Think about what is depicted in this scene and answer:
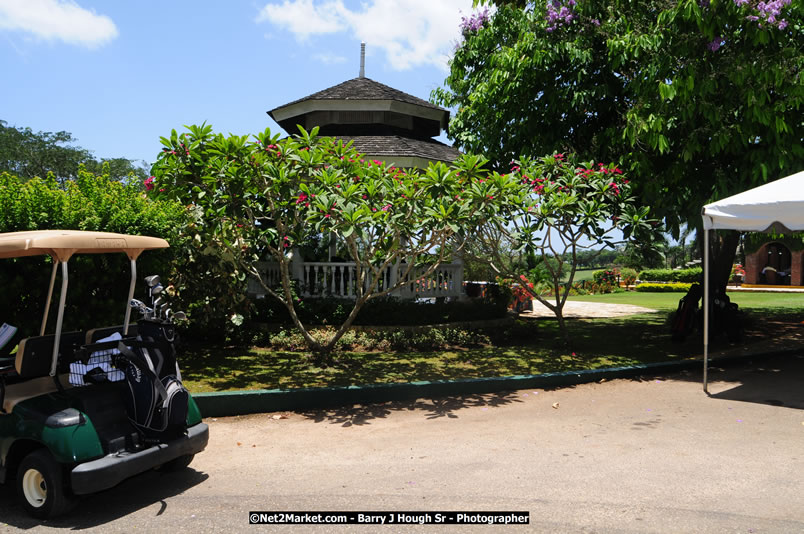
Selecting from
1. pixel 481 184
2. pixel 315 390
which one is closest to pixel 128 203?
pixel 315 390

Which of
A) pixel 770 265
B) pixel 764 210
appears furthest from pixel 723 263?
pixel 770 265

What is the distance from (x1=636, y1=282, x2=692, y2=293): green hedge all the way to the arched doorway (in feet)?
30.3

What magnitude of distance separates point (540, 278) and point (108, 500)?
18.5 metres

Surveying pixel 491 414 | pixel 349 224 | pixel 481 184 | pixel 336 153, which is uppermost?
pixel 336 153

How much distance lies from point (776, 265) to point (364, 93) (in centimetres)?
3588

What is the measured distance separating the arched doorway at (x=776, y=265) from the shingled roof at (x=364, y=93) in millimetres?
32088

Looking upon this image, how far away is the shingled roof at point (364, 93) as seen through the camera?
57.8 feet

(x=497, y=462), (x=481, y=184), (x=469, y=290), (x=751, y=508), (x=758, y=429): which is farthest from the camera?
(x=469, y=290)

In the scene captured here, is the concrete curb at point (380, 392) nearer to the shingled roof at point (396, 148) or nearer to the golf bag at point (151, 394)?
the golf bag at point (151, 394)

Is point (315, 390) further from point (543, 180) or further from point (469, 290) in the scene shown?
point (469, 290)

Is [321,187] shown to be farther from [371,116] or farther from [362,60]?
[362,60]

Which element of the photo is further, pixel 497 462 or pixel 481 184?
pixel 481 184

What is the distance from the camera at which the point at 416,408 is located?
7.66 metres

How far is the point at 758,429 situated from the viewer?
6.43 m
